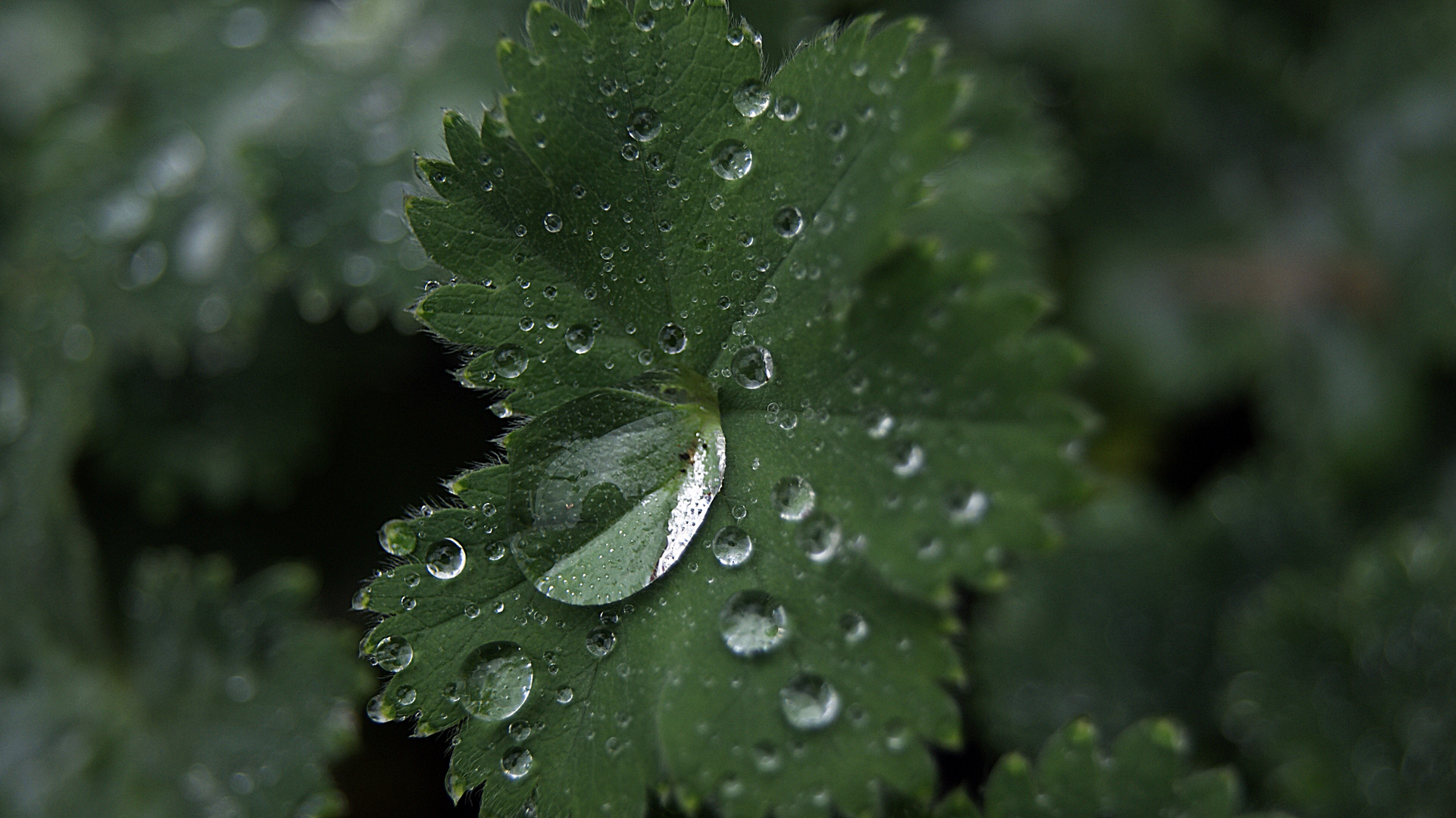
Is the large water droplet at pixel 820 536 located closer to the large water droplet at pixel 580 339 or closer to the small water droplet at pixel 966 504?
the small water droplet at pixel 966 504

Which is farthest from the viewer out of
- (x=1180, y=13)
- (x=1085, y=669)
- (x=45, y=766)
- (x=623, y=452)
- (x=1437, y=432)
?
(x=1437, y=432)

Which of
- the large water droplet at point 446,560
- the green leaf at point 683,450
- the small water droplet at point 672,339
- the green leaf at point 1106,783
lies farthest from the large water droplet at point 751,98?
the green leaf at point 1106,783

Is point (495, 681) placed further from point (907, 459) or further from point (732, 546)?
point (907, 459)

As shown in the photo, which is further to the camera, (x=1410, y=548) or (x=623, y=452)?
(x=1410, y=548)

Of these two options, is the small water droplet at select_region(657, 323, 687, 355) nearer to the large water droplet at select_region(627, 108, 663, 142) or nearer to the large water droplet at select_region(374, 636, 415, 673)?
the large water droplet at select_region(627, 108, 663, 142)

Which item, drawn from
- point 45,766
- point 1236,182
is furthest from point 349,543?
point 1236,182

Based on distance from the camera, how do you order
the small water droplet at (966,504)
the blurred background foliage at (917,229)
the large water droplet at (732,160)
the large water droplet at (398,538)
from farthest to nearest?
1. the blurred background foliage at (917,229)
2. the small water droplet at (966,504)
3. the large water droplet at (732,160)
4. the large water droplet at (398,538)

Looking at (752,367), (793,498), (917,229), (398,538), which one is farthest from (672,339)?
(917,229)

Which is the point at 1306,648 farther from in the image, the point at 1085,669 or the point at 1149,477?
the point at 1149,477
